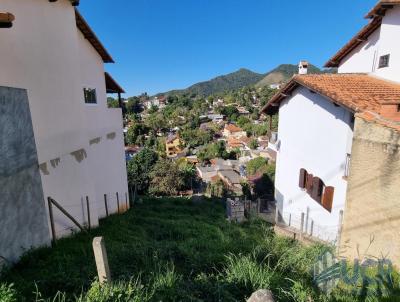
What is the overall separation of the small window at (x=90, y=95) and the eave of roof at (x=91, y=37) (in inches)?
66.6

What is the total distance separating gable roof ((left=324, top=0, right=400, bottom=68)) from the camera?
810 cm

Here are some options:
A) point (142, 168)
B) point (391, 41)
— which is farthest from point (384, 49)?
point (142, 168)

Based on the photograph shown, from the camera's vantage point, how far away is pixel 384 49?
8.68m

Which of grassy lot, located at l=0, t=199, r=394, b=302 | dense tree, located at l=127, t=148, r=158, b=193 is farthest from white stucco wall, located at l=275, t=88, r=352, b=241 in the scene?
dense tree, located at l=127, t=148, r=158, b=193

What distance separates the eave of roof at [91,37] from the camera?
777cm

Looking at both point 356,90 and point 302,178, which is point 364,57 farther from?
point 302,178

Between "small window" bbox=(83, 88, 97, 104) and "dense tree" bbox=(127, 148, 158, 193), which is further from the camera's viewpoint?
"dense tree" bbox=(127, 148, 158, 193)

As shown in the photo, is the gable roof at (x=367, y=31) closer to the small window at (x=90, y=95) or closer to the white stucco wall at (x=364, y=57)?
the white stucco wall at (x=364, y=57)

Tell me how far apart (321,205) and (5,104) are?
32.3 feet

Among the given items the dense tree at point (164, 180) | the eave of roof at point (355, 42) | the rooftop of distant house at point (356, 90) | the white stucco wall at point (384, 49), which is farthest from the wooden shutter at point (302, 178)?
the dense tree at point (164, 180)

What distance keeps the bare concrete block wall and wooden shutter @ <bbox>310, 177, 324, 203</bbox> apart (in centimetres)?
882

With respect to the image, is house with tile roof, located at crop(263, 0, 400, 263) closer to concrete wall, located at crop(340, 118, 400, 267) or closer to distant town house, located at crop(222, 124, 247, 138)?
concrete wall, located at crop(340, 118, 400, 267)

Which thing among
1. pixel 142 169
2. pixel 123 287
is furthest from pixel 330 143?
pixel 142 169

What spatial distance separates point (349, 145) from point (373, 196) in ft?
8.05
